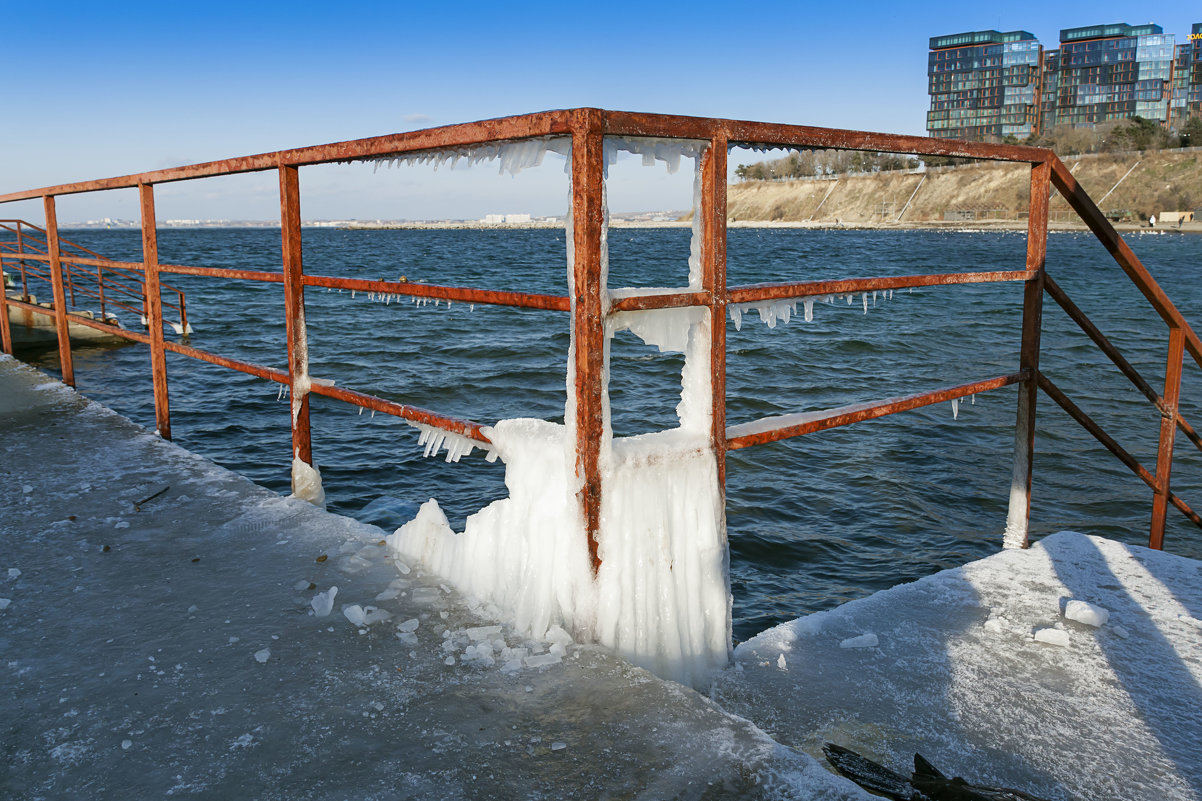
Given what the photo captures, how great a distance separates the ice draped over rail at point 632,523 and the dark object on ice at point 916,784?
43cm

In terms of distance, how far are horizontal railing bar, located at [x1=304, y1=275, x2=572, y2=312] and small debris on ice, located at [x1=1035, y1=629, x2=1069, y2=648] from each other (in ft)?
5.27

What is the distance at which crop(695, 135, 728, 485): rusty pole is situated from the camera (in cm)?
193

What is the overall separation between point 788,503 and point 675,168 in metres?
6.46

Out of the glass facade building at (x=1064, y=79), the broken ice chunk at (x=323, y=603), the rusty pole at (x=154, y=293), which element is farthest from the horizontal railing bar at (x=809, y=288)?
the glass facade building at (x=1064, y=79)

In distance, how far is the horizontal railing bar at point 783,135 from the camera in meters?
1.77

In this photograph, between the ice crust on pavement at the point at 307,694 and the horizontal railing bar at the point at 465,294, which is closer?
the ice crust on pavement at the point at 307,694

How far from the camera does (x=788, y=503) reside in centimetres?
799

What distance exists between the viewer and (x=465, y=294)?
2.26 meters

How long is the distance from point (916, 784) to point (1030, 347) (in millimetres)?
2103

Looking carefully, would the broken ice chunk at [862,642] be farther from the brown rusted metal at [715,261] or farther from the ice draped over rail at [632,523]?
the brown rusted metal at [715,261]

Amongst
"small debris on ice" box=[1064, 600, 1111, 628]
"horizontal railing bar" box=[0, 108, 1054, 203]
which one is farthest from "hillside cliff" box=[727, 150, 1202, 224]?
"small debris on ice" box=[1064, 600, 1111, 628]

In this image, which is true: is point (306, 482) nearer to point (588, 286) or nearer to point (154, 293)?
point (154, 293)

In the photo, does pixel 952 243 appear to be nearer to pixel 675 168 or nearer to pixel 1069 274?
pixel 1069 274

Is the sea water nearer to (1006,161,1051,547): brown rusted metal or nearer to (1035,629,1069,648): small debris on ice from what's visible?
(1006,161,1051,547): brown rusted metal
